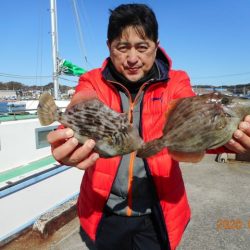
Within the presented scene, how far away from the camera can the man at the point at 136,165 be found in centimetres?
251

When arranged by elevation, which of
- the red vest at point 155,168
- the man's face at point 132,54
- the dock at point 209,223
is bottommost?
the dock at point 209,223

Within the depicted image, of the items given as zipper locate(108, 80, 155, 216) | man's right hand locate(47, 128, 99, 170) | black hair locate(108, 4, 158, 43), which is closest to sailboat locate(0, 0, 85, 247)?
zipper locate(108, 80, 155, 216)

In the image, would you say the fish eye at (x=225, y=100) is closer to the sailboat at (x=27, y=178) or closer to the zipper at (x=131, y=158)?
the zipper at (x=131, y=158)

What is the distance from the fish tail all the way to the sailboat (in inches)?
155

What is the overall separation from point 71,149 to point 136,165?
0.72 m

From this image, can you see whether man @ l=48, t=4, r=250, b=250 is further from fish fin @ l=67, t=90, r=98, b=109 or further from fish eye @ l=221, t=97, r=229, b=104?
fish eye @ l=221, t=97, r=229, b=104

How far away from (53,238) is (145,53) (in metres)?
3.75

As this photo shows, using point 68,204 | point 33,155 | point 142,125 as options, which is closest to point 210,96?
point 142,125

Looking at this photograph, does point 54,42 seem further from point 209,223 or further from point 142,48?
point 142,48

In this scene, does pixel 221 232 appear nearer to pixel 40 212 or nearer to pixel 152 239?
pixel 152 239

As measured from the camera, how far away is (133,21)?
8.19ft

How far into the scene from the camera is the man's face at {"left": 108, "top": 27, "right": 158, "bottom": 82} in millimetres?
2475

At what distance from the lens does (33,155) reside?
22.5ft

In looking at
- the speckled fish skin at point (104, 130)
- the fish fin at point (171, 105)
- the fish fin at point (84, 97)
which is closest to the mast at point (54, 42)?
the fish fin at point (84, 97)
